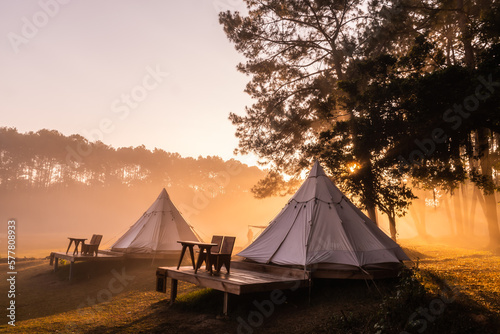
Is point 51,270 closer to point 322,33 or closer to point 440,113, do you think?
point 440,113

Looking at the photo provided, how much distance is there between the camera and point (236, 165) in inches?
2259

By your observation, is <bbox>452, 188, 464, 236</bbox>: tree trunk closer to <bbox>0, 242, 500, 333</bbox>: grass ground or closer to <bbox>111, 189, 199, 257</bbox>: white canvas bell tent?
<bbox>0, 242, 500, 333</bbox>: grass ground

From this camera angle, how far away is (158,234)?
1381 centimetres

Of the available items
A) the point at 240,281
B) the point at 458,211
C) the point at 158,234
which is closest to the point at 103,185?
the point at 158,234

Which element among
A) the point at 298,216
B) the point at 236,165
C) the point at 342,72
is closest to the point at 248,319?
the point at 298,216

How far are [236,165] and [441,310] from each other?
5281 cm

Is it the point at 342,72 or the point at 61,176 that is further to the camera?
the point at 61,176

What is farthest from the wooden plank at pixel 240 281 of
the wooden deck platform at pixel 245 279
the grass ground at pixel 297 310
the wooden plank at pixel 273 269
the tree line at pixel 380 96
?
the tree line at pixel 380 96

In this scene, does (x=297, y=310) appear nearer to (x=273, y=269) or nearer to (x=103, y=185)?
(x=273, y=269)

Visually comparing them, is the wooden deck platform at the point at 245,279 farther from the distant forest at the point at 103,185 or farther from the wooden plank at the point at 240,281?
the distant forest at the point at 103,185

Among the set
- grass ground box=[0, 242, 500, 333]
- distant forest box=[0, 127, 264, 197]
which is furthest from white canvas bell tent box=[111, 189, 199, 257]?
distant forest box=[0, 127, 264, 197]

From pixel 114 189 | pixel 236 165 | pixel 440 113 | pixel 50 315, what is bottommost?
pixel 50 315

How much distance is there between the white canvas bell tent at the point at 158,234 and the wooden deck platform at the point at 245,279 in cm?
546

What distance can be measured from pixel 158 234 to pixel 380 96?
10459 millimetres
